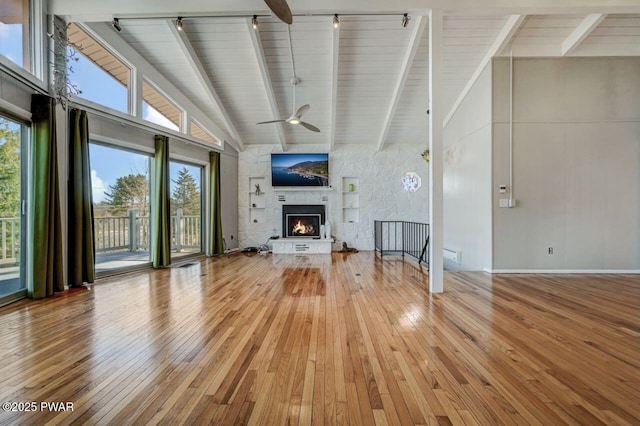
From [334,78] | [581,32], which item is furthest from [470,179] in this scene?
[334,78]

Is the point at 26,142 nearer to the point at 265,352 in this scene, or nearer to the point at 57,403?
the point at 57,403

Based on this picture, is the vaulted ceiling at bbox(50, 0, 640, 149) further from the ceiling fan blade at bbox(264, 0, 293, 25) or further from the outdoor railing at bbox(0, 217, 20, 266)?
the outdoor railing at bbox(0, 217, 20, 266)

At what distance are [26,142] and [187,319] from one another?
3.09 m

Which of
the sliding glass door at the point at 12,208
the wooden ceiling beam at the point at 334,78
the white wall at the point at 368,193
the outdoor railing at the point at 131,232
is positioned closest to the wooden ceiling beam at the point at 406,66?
the white wall at the point at 368,193

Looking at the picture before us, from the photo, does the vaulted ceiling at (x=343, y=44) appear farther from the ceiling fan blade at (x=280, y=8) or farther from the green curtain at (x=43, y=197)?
the green curtain at (x=43, y=197)

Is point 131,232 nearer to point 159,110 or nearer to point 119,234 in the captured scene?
point 119,234

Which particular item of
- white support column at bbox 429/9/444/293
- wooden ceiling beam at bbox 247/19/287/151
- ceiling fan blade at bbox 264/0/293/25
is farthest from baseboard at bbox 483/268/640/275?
wooden ceiling beam at bbox 247/19/287/151

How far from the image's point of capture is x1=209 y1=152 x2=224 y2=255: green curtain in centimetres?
684

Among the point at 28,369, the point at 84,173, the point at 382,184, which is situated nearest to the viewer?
the point at 28,369

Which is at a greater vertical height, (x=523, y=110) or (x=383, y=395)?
(x=523, y=110)

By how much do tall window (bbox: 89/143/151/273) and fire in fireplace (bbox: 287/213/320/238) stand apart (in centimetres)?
363

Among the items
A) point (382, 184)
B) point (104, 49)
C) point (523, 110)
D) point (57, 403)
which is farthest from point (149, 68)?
point (523, 110)

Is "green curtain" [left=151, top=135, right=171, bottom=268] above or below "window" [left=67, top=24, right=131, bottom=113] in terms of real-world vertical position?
below

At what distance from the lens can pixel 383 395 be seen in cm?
161
